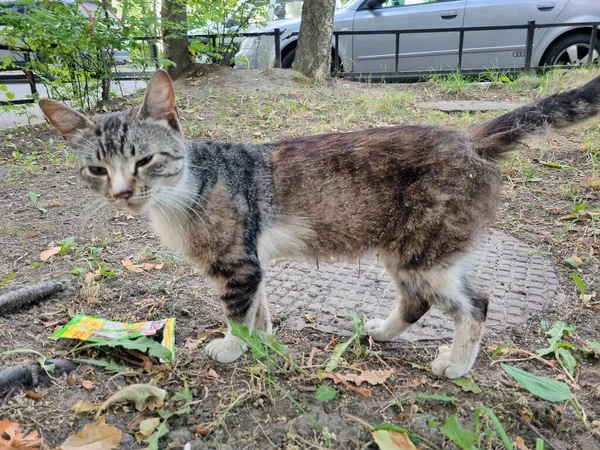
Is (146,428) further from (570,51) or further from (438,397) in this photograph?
(570,51)

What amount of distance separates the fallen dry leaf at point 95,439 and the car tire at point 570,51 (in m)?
8.48

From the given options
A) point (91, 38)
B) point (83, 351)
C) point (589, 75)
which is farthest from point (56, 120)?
point (589, 75)

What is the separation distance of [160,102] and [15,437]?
151 cm

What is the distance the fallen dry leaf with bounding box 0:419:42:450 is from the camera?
165 cm

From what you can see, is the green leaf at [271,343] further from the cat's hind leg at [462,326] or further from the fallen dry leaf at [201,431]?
the cat's hind leg at [462,326]

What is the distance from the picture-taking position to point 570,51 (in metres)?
8.09

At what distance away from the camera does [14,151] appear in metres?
5.49

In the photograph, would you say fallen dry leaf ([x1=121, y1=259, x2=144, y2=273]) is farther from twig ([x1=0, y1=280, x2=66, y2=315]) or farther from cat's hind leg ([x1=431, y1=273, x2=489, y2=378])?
cat's hind leg ([x1=431, y1=273, x2=489, y2=378])

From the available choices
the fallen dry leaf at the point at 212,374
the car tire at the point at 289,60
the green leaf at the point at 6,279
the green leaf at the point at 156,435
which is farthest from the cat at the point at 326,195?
the car tire at the point at 289,60

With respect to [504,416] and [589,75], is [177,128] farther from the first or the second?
[589,75]

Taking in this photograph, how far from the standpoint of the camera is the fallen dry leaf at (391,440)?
1721mm

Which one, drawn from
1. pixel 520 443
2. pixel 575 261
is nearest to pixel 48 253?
pixel 520 443

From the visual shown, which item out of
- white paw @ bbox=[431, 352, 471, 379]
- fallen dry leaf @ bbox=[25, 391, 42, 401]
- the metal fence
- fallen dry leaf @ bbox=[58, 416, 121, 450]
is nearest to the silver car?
the metal fence

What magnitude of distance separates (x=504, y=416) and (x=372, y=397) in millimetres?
532
